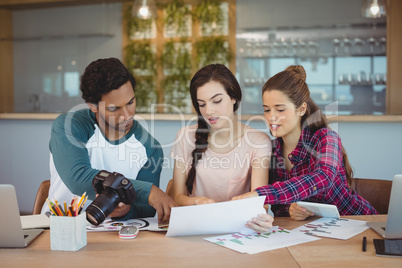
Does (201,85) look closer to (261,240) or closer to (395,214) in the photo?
(261,240)

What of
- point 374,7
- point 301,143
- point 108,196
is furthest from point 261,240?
point 374,7

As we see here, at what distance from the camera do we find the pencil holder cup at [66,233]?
1.27 meters

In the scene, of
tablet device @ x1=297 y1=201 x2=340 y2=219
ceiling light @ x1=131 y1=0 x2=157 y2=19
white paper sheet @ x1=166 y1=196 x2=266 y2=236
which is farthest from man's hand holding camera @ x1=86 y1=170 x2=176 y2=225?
ceiling light @ x1=131 y1=0 x2=157 y2=19

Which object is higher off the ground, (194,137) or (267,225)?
(194,137)

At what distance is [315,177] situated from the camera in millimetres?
1660

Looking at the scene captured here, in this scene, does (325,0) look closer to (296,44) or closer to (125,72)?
(296,44)

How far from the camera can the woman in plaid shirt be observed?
1.81 metres

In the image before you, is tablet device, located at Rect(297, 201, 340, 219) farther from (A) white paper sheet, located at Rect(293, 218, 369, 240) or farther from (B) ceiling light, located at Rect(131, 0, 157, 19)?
(B) ceiling light, located at Rect(131, 0, 157, 19)

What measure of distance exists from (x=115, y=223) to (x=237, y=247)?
512 millimetres

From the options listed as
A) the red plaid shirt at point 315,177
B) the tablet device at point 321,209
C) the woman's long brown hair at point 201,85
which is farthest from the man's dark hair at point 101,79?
the tablet device at point 321,209

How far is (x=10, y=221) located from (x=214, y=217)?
0.61 m

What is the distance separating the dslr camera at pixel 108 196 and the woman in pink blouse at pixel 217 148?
21.1 inches

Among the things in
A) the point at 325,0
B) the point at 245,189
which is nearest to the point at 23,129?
the point at 245,189

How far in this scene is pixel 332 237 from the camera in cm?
139
